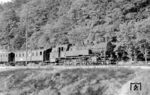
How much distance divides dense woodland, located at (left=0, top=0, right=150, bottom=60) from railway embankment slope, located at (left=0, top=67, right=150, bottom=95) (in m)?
14.2

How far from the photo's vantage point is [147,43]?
1585 inches

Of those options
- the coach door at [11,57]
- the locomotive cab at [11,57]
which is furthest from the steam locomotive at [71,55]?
the coach door at [11,57]

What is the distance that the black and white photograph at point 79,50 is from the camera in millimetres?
26234

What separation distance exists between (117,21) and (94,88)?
98.4 feet

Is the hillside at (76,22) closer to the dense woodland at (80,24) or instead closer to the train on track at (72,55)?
the dense woodland at (80,24)

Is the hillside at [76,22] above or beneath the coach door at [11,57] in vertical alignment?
above

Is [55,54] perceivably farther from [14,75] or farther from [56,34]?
[56,34]

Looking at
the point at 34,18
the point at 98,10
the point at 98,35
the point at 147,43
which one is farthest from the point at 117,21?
the point at 34,18

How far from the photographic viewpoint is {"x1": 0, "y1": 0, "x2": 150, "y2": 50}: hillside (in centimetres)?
4956

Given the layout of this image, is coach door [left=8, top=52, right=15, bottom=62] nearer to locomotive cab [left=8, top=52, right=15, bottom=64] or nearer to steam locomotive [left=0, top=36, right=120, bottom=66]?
locomotive cab [left=8, top=52, right=15, bottom=64]

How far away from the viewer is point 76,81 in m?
27.5

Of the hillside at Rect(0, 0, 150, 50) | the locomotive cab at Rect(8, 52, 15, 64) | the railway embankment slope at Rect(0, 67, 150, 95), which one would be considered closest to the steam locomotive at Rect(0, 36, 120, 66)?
the locomotive cab at Rect(8, 52, 15, 64)

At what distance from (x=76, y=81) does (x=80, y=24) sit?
37397mm

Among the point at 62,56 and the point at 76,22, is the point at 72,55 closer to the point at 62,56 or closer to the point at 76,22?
the point at 62,56
